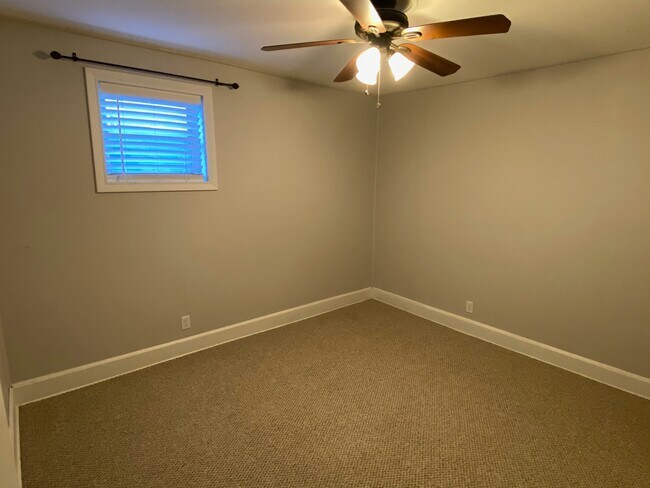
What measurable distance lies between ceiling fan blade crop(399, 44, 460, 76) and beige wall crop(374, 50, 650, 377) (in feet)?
4.19

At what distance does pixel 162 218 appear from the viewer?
2.72 metres

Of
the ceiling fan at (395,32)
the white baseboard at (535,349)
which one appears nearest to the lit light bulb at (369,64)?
the ceiling fan at (395,32)

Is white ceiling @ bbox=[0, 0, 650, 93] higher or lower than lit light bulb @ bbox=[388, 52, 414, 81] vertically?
higher

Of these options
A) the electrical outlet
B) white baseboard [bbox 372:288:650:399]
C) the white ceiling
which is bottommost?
white baseboard [bbox 372:288:650:399]

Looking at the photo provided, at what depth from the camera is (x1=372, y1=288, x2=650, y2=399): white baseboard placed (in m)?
2.53

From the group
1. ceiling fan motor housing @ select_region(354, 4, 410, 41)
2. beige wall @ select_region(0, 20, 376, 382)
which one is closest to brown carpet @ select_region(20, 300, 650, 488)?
beige wall @ select_region(0, 20, 376, 382)

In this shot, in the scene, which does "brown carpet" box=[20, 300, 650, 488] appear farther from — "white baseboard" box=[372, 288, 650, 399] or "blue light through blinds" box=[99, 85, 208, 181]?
"blue light through blinds" box=[99, 85, 208, 181]

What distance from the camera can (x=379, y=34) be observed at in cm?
170

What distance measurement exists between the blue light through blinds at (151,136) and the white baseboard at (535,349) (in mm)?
2523

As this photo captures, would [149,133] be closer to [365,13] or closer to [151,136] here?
[151,136]

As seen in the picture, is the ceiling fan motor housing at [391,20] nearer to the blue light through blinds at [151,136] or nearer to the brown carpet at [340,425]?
the blue light through blinds at [151,136]

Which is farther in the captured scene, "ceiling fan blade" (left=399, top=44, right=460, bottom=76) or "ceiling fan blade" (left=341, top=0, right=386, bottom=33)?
"ceiling fan blade" (left=399, top=44, right=460, bottom=76)

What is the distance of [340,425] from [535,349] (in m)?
1.86

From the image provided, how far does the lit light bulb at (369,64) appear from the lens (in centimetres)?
184
